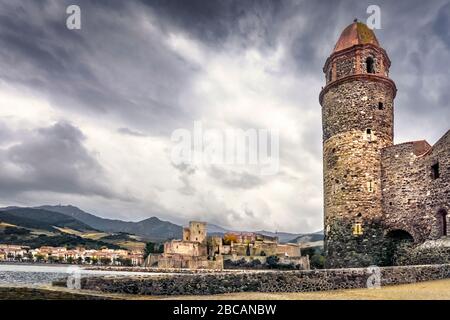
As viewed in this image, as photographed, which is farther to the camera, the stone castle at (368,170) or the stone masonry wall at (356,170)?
the stone masonry wall at (356,170)

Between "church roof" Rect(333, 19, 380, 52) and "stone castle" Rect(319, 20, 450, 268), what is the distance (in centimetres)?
8

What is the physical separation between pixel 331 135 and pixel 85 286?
15.9 meters

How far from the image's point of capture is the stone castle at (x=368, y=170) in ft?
66.1

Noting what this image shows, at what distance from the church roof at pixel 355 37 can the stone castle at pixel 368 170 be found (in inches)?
3.3

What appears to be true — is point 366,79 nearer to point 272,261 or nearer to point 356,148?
point 356,148

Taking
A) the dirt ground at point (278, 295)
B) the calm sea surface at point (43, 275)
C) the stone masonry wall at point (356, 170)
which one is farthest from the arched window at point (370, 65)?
the calm sea surface at point (43, 275)

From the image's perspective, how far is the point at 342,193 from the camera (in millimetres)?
21469

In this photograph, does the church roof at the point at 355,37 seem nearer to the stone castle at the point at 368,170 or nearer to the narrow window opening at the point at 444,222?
the stone castle at the point at 368,170

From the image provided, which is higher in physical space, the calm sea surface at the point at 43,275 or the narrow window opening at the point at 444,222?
the narrow window opening at the point at 444,222

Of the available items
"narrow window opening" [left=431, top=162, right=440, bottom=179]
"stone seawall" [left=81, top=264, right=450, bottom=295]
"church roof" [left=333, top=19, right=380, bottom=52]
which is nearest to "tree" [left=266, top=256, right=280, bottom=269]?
"church roof" [left=333, top=19, right=380, bottom=52]

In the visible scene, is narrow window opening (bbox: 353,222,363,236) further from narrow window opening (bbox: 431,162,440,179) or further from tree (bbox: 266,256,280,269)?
tree (bbox: 266,256,280,269)

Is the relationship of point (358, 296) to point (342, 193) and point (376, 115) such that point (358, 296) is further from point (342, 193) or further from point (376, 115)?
point (376, 115)
